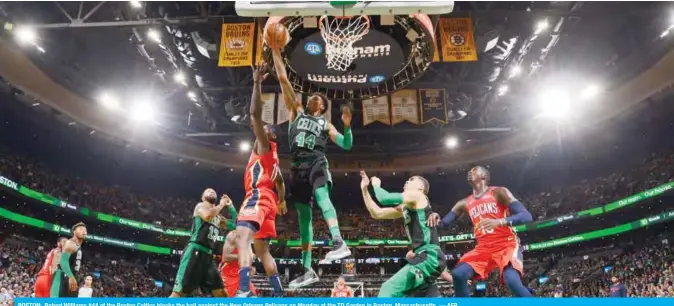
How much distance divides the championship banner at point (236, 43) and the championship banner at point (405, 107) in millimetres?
5407

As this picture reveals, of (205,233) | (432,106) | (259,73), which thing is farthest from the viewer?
(432,106)

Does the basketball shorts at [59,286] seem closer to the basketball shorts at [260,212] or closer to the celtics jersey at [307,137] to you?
the basketball shorts at [260,212]

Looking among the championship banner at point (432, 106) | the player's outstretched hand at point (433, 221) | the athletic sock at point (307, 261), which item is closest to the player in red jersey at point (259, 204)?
the athletic sock at point (307, 261)

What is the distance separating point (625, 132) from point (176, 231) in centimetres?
2476

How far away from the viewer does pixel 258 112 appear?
17.5 feet

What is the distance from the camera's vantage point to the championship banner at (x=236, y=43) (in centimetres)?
1388

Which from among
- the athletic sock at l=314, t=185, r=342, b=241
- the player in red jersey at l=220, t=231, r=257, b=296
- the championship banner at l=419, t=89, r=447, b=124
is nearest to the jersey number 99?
the athletic sock at l=314, t=185, r=342, b=241

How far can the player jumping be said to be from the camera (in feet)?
17.3

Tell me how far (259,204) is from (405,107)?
12.3m

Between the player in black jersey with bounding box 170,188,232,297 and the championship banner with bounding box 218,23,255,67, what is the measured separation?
7.98 m

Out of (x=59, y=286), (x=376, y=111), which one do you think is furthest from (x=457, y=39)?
(x=59, y=286)

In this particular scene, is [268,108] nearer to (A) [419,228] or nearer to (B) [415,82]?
(B) [415,82]

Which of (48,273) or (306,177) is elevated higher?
(306,177)

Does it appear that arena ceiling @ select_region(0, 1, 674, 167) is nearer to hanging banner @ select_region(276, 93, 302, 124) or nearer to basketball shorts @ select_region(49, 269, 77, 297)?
hanging banner @ select_region(276, 93, 302, 124)
